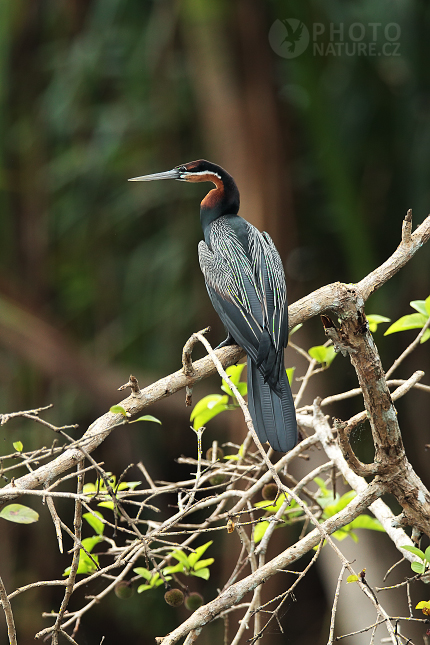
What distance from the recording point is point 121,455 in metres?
5.02

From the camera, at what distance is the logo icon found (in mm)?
3354

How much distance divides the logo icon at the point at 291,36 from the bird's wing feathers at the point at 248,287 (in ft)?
5.30

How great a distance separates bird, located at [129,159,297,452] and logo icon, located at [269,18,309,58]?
57.6 inches

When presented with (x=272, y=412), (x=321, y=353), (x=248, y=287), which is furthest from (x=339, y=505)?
(x=248, y=287)

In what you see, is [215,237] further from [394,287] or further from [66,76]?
[66,76]

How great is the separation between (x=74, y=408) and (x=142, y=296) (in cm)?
103

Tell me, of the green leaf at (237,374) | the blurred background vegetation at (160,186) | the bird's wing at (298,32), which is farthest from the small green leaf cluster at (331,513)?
the bird's wing at (298,32)

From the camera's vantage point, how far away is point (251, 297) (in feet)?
6.03

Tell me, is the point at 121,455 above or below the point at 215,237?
below

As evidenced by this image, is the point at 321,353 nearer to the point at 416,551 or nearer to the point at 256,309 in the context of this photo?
the point at 256,309

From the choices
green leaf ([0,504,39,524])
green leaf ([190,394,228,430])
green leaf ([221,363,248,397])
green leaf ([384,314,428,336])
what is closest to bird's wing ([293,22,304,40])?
green leaf ([221,363,248,397])

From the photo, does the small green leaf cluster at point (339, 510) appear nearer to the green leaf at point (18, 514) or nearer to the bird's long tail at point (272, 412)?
the bird's long tail at point (272, 412)

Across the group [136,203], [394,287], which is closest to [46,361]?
[136,203]

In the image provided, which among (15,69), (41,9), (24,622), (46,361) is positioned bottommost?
(24,622)
